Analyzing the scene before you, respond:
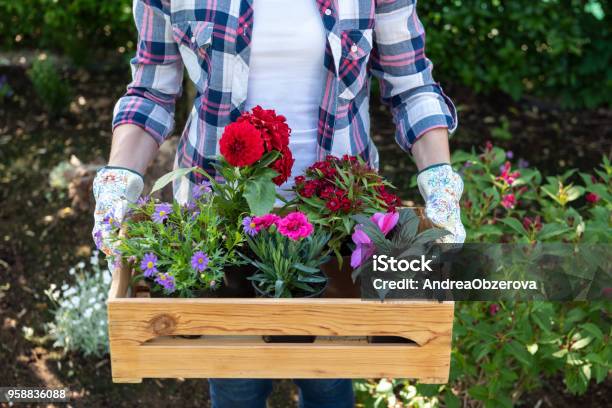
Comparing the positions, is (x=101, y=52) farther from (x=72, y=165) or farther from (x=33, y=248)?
(x=33, y=248)

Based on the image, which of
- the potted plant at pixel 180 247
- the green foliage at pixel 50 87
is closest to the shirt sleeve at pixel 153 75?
the potted plant at pixel 180 247

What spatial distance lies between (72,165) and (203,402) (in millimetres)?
1694

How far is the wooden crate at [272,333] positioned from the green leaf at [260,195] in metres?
0.19

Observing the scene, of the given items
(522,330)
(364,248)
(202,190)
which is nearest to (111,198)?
(202,190)

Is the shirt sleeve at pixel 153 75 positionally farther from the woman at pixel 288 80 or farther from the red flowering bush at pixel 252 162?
the red flowering bush at pixel 252 162

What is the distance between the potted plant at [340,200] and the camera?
5.45 ft

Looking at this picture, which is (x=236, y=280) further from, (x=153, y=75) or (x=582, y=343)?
(x=582, y=343)

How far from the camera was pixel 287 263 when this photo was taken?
1562 mm

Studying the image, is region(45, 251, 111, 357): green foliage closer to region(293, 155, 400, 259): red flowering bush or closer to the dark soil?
the dark soil

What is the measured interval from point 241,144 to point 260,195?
0.38ft

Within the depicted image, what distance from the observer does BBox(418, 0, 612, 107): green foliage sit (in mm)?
4605

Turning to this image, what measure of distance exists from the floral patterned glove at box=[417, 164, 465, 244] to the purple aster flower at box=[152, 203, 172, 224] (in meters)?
0.56

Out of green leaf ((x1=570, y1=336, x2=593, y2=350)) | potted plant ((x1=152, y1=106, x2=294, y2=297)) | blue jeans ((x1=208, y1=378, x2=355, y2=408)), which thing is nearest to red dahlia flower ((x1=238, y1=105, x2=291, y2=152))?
potted plant ((x1=152, y1=106, x2=294, y2=297))

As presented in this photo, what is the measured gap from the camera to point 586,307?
2.39m
